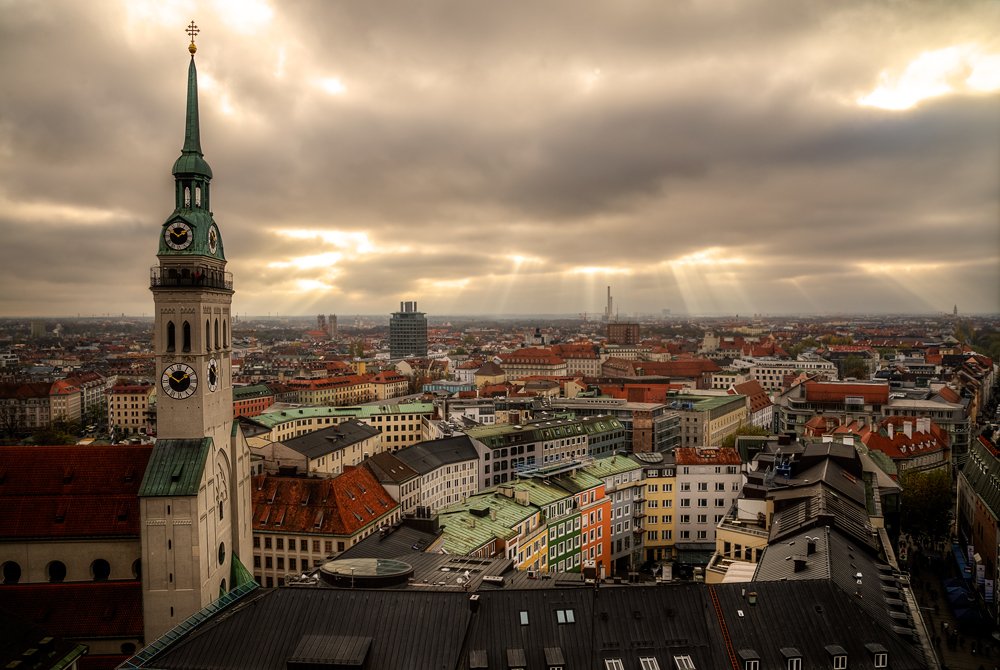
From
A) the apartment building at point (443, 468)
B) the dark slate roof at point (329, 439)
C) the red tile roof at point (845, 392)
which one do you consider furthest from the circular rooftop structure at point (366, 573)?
the red tile roof at point (845, 392)

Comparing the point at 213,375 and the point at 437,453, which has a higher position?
the point at 213,375

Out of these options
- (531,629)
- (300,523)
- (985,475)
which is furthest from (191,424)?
(985,475)

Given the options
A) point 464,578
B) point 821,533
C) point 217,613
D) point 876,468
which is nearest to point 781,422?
point 876,468

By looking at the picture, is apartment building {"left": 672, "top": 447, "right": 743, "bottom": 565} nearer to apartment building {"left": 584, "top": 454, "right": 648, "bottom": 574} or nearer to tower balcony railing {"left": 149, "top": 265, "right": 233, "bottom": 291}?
apartment building {"left": 584, "top": 454, "right": 648, "bottom": 574}

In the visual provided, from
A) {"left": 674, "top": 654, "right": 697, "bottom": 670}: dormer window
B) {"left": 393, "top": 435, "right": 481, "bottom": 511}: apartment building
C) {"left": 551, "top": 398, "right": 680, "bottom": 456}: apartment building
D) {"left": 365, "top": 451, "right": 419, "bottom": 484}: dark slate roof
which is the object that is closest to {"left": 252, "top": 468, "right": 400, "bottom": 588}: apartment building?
{"left": 365, "top": 451, "right": 419, "bottom": 484}: dark slate roof

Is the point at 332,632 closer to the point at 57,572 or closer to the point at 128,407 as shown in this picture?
the point at 57,572

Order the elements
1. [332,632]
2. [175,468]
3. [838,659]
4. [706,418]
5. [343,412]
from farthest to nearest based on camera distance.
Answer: [343,412]
[706,418]
[175,468]
[838,659]
[332,632]

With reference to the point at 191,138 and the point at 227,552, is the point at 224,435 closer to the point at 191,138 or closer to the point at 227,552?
the point at 227,552
